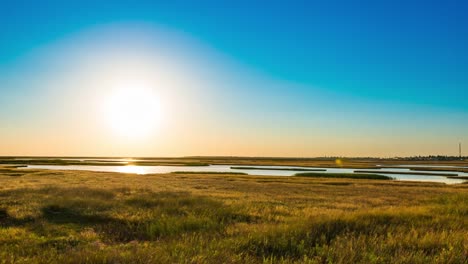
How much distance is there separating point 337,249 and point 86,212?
11.2 meters

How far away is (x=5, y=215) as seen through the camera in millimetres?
14008

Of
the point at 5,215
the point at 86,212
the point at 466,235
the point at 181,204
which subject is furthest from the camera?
the point at 181,204

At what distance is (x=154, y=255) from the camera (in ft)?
22.6

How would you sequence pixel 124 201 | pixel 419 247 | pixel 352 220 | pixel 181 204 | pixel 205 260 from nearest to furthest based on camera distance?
pixel 205 260
pixel 419 247
pixel 352 220
pixel 181 204
pixel 124 201

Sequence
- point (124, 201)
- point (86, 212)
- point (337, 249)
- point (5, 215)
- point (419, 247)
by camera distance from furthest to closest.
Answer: point (124, 201) → point (86, 212) → point (5, 215) → point (419, 247) → point (337, 249)

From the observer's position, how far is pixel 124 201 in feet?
60.6

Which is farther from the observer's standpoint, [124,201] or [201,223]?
[124,201]

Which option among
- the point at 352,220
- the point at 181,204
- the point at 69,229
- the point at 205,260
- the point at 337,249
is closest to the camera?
the point at 205,260

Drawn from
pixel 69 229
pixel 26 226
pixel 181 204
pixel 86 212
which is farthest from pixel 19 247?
pixel 181 204

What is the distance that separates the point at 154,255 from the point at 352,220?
6504mm

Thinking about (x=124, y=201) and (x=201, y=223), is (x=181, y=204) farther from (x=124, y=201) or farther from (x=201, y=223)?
(x=201, y=223)

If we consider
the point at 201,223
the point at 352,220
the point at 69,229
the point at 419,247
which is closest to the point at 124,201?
the point at 69,229

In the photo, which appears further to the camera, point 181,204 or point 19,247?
point 181,204

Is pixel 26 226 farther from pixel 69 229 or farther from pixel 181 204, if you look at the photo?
pixel 181 204
